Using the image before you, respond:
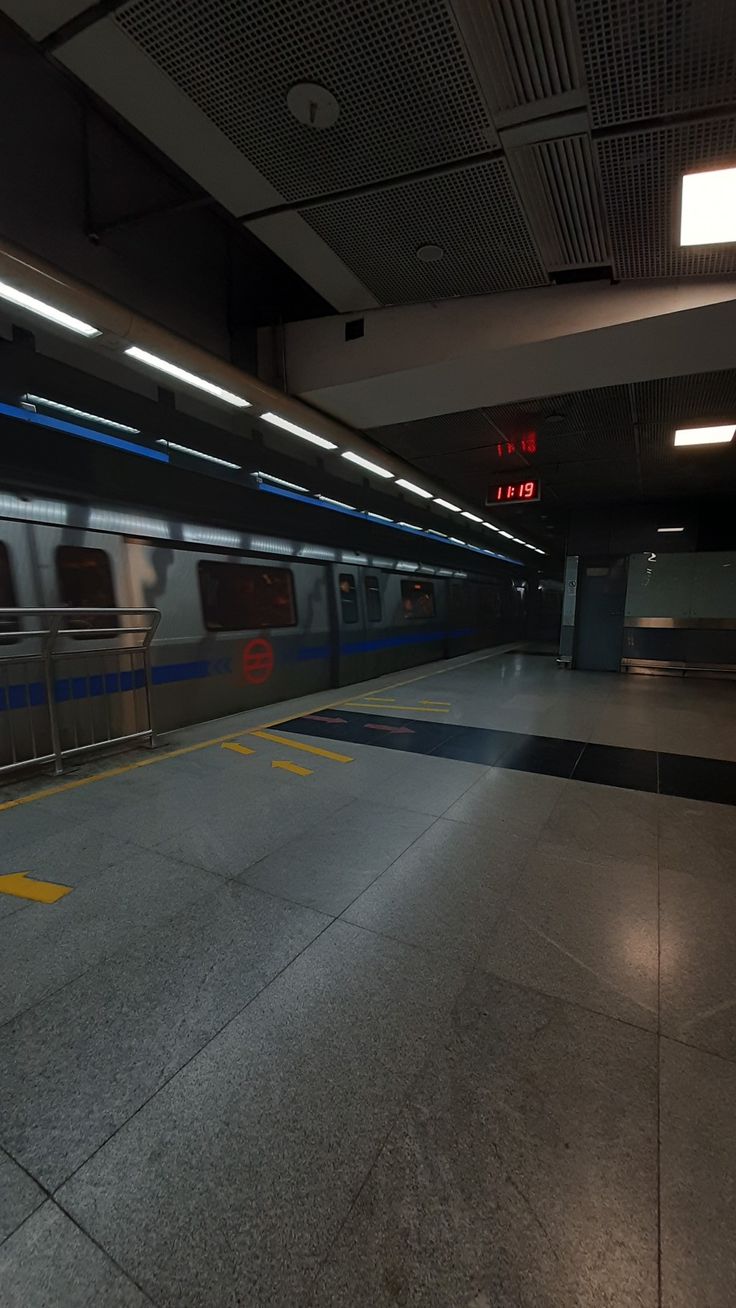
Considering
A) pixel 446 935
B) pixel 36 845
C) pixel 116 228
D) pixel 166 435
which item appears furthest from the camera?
pixel 166 435

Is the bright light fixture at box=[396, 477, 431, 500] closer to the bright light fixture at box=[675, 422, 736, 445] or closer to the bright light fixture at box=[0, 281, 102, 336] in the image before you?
the bright light fixture at box=[675, 422, 736, 445]

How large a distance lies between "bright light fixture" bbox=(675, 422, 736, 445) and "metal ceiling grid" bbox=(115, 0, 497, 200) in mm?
4429

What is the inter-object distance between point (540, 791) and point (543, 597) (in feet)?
71.0

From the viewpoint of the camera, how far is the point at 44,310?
2707 millimetres

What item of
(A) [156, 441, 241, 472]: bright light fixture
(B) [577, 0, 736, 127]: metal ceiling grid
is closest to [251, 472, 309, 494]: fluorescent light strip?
(A) [156, 441, 241, 472]: bright light fixture

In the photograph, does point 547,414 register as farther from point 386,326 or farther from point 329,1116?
point 329,1116

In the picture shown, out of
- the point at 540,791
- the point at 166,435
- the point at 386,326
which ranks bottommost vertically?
the point at 540,791

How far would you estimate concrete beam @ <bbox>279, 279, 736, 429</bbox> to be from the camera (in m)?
3.18

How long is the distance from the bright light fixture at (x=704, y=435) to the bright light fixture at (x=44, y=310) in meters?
5.73

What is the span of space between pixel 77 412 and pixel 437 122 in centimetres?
351

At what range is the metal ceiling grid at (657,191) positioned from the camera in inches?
89.1

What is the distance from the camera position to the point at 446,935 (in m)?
2.24

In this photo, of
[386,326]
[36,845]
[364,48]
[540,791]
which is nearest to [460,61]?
[364,48]

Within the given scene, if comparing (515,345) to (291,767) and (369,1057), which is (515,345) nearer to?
(291,767)
